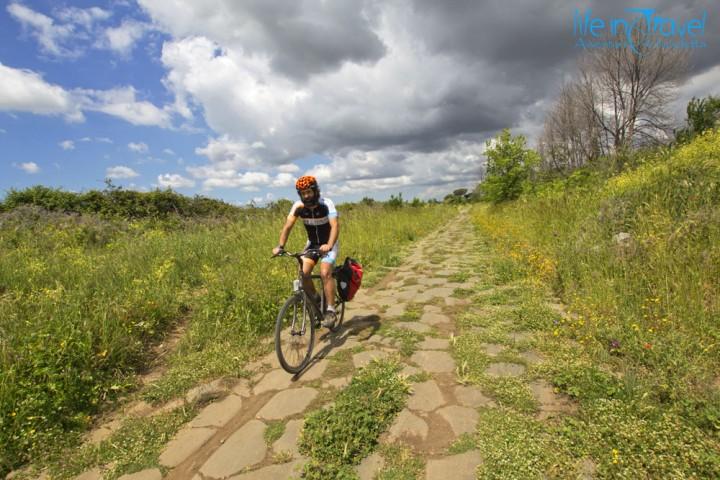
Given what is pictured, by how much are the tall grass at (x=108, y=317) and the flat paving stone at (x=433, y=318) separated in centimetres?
218

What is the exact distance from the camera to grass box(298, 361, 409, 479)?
2.06m

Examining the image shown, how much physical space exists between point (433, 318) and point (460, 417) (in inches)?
82.4

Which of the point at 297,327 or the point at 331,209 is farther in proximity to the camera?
the point at 331,209

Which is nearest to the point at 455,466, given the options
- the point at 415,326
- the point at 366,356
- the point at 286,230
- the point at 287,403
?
the point at 287,403

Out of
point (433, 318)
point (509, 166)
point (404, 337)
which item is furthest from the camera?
point (509, 166)

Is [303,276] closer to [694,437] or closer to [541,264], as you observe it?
[694,437]

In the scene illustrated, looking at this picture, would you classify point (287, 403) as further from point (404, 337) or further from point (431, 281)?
point (431, 281)

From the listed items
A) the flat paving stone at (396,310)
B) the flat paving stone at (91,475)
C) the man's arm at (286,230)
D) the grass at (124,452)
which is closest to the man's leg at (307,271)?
the man's arm at (286,230)

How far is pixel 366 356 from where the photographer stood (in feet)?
11.6

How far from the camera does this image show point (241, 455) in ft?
7.52

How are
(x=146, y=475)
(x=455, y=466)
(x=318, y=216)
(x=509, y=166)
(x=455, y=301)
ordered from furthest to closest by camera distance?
1. (x=509, y=166)
2. (x=455, y=301)
3. (x=318, y=216)
4. (x=146, y=475)
5. (x=455, y=466)

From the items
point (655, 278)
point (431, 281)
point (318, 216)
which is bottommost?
point (431, 281)

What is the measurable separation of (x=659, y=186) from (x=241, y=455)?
7.22 m

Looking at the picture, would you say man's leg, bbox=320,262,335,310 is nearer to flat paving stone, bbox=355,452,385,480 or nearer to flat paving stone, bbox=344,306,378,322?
flat paving stone, bbox=344,306,378,322
